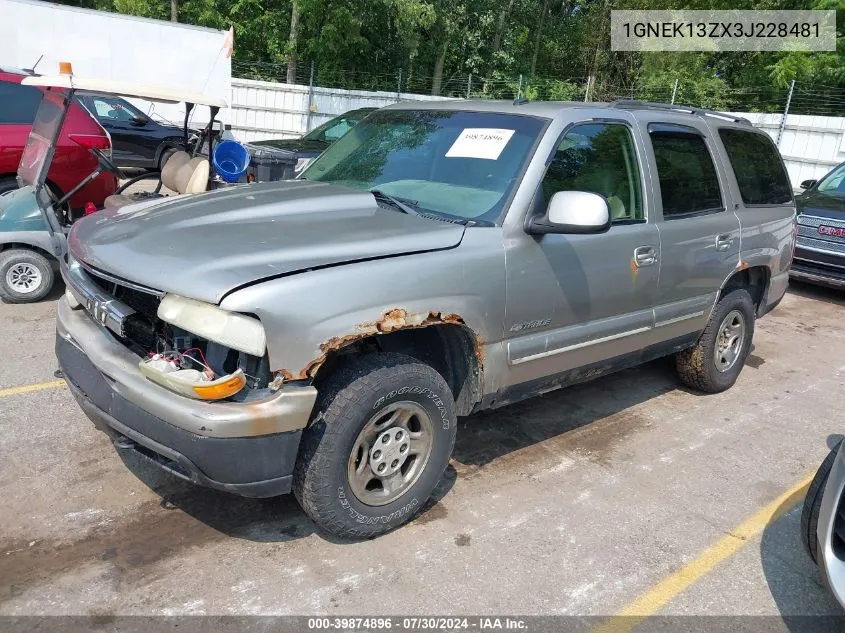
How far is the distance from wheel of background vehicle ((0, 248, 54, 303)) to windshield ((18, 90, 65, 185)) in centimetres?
64

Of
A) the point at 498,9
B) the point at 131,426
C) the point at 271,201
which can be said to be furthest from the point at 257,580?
the point at 498,9

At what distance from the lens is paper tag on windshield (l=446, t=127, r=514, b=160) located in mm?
3615

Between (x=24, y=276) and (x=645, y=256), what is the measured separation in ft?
16.9

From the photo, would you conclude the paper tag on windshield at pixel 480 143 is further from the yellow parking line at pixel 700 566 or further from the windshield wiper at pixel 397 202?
the yellow parking line at pixel 700 566

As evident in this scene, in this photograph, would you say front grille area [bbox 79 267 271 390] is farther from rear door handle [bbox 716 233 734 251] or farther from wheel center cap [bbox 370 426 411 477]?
rear door handle [bbox 716 233 734 251]

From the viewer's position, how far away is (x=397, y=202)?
350 centimetres

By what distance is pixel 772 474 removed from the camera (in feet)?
13.6

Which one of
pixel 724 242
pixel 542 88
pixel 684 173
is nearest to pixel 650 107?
pixel 684 173

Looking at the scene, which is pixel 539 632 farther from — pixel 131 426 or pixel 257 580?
pixel 131 426

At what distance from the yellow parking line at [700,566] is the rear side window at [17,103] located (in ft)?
24.5

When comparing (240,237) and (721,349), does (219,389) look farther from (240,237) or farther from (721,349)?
(721,349)

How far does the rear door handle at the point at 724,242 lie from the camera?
4.62 meters

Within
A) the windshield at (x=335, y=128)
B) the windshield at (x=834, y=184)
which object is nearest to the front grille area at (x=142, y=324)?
the windshield at (x=335, y=128)

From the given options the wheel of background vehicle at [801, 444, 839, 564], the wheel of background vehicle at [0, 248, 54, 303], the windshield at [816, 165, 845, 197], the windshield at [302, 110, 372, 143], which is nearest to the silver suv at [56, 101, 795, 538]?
the wheel of background vehicle at [801, 444, 839, 564]
